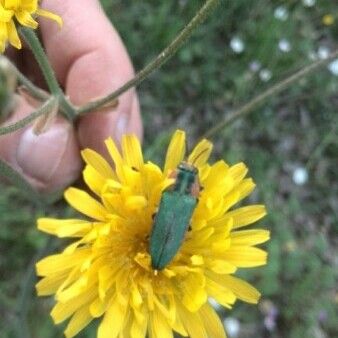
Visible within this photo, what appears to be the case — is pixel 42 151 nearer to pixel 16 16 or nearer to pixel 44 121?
pixel 44 121

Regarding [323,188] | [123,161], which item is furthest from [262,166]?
[123,161]

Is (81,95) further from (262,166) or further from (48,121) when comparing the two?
(262,166)

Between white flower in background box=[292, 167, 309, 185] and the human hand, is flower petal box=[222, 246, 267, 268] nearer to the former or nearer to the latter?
the human hand

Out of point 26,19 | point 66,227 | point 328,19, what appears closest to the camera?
point 26,19

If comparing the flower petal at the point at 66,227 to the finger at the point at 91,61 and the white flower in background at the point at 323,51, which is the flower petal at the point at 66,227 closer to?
the finger at the point at 91,61

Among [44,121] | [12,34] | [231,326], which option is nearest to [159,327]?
[44,121]

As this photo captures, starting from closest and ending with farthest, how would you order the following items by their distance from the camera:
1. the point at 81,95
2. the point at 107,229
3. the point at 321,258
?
the point at 107,229 → the point at 81,95 → the point at 321,258

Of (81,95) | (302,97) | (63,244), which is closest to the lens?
(81,95)
